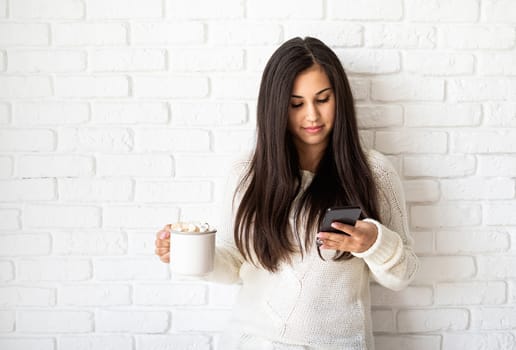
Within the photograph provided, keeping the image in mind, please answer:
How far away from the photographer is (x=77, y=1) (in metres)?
1.35

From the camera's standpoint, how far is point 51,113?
1374 millimetres

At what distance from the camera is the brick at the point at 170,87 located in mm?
1368

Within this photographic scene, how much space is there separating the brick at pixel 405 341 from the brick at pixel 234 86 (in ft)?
2.30

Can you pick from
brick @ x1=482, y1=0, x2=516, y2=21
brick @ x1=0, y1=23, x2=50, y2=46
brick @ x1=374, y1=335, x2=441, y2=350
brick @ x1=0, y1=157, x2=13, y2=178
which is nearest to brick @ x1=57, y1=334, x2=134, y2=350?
brick @ x1=0, y1=157, x2=13, y2=178

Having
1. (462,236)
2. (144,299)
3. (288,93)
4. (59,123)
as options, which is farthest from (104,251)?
(462,236)

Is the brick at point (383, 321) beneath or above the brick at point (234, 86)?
beneath

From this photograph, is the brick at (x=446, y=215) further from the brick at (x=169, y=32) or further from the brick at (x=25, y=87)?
the brick at (x=25, y=87)

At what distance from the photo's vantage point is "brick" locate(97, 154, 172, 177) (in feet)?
4.53

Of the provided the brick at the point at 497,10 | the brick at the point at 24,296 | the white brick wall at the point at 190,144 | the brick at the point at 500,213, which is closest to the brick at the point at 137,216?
the white brick wall at the point at 190,144

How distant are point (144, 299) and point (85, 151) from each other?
40 cm

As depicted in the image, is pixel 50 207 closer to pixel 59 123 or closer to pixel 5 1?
pixel 59 123

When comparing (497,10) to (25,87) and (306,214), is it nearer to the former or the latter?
(306,214)

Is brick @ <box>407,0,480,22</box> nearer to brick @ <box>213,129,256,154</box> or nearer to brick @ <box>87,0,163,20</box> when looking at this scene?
brick @ <box>213,129,256,154</box>

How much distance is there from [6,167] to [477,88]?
3.86 ft
